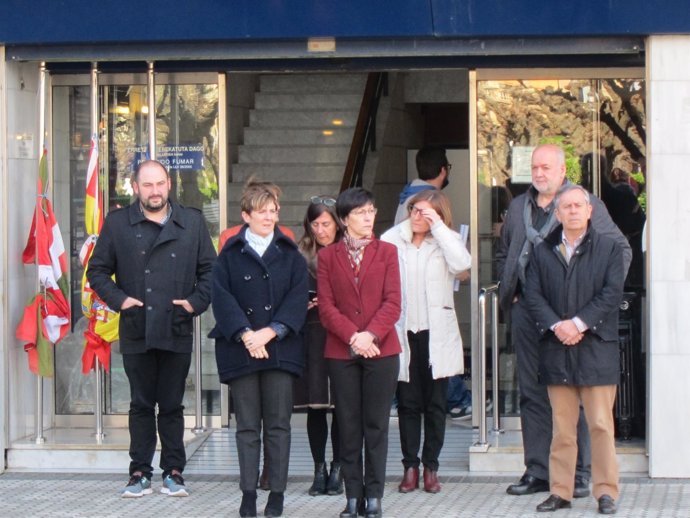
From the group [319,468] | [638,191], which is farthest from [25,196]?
[638,191]

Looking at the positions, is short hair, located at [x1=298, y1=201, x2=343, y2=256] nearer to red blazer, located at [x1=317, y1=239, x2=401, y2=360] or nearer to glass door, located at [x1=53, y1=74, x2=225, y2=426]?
red blazer, located at [x1=317, y1=239, x2=401, y2=360]

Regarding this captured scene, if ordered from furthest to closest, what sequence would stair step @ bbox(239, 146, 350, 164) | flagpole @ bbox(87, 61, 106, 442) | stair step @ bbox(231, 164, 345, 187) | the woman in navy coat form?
stair step @ bbox(239, 146, 350, 164)
stair step @ bbox(231, 164, 345, 187)
flagpole @ bbox(87, 61, 106, 442)
the woman in navy coat

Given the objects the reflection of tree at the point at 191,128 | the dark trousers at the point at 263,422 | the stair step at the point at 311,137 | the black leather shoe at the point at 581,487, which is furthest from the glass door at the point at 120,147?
the black leather shoe at the point at 581,487

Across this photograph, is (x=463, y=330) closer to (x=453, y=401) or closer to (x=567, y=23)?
(x=453, y=401)

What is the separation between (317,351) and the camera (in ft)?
26.8

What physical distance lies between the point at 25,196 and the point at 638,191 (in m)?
4.18

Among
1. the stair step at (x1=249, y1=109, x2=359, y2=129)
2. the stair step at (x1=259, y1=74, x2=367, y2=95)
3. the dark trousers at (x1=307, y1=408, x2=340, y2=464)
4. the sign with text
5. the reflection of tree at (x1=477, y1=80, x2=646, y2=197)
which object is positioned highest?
the stair step at (x1=259, y1=74, x2=367, y2=95)

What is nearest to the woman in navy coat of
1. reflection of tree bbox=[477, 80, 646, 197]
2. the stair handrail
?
reflection of tree bbox=[477, 80, 646, 197]

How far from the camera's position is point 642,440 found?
358 inches

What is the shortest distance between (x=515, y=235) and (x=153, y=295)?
215cm

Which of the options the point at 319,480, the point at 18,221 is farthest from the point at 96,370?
the point at 319,480

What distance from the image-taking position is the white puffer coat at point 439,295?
816 centimetres

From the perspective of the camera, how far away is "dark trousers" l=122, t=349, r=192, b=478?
27.2ft

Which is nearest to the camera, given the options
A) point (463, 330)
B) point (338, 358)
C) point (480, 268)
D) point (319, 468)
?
point (338, 358)
